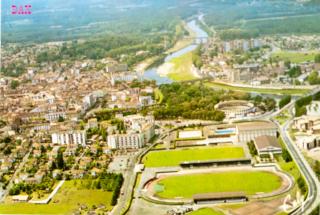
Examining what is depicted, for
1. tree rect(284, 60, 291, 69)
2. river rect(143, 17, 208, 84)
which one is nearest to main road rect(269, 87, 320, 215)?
tree rect(284, 60, 291, 69)

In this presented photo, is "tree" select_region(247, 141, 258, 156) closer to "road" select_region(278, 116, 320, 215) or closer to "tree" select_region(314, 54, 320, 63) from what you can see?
"road" select_region(278, 116, 320, 215)

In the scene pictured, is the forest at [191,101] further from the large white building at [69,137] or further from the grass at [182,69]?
the large white building at [69,137]

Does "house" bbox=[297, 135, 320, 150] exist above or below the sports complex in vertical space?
above

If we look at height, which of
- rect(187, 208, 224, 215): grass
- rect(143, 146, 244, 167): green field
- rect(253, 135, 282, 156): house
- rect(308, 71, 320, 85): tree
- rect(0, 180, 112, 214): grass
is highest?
rect(308, 71, 320, 85): tree

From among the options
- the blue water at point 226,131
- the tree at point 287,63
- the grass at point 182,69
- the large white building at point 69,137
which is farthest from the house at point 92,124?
the tree at point 287,63

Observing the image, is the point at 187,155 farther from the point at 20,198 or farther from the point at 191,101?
the point at 191,101

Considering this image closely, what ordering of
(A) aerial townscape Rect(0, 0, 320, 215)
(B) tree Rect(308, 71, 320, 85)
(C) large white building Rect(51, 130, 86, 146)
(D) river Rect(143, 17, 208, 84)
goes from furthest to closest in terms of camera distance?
(D) river Rect(143, 17, 208, 84) → (B) tree Rect(308, 71, 320, 85) → (C) large white building Rect(51, 130, 86, 146) → (A) aerial townscape Rect(0, 0, 320, 215)

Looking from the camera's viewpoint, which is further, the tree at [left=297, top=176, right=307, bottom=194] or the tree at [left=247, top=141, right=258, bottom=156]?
the tree at [left=247, top=141, right=258, bottom=156]

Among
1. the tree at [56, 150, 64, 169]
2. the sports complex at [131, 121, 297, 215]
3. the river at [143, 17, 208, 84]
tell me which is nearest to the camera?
the sports complex at [131, 121, 297, 215]

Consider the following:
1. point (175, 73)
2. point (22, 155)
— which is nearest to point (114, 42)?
point (175, 73)
